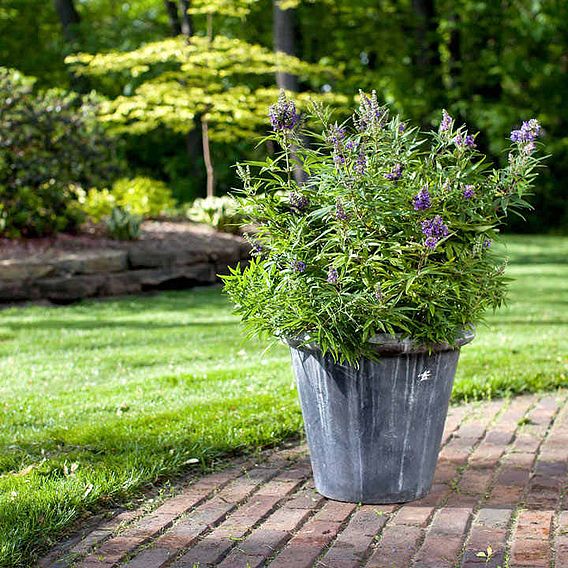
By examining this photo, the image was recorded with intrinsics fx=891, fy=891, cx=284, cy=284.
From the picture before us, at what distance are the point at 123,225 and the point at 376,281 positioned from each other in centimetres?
822

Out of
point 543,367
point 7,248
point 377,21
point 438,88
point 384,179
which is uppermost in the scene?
point 377,21

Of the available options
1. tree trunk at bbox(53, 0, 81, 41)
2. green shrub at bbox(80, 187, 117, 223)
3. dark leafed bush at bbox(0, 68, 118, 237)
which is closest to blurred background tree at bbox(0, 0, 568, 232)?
tree trunk at bbox(53, 0, 81, 41)

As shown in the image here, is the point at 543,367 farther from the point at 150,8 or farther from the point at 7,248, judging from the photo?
the point at 150,8

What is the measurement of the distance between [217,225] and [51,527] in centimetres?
978

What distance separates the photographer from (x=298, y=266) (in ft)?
11.8

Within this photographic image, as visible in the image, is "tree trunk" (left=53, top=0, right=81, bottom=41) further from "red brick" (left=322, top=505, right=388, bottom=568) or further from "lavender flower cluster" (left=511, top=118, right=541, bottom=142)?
"red brick" (left=322, top=505, right=388, bottom=568)

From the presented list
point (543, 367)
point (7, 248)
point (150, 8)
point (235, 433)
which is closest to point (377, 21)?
point (150, 8)

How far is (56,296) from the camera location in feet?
33.6

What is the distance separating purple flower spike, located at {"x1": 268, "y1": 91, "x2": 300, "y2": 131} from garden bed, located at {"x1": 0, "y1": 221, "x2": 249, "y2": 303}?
6.87 meters

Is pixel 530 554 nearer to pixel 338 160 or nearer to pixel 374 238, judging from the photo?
pixel 374 238

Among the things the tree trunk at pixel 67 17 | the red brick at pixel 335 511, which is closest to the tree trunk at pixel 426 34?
the tree trunk at pixel 67 17

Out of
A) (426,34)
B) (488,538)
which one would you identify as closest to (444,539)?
(488,538)

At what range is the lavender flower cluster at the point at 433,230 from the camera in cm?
343

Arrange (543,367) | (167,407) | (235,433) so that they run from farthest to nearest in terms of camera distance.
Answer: (543,367), (167,407), (235,433)
